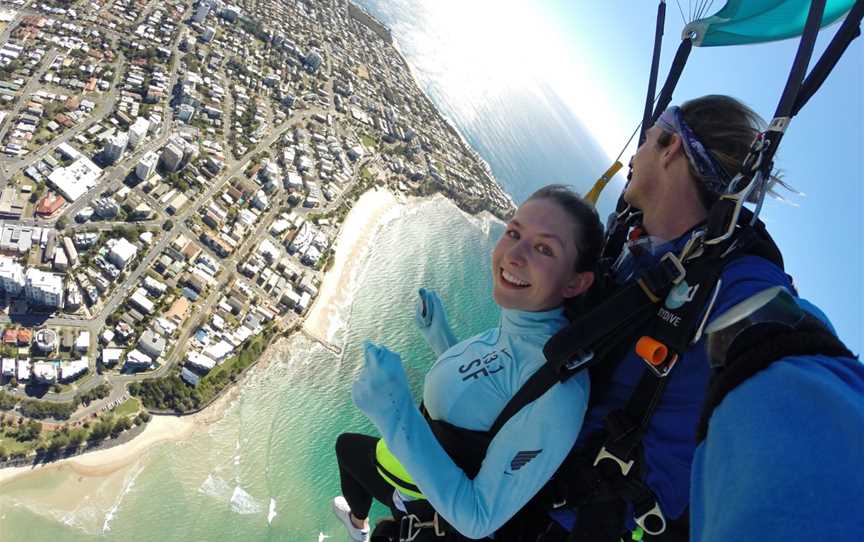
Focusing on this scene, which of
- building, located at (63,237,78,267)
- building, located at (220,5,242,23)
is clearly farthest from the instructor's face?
building, located at (220,5,242,23)

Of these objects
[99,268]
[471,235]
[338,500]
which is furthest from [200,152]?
[338,500]

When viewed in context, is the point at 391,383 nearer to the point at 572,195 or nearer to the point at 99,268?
the point at 572,195

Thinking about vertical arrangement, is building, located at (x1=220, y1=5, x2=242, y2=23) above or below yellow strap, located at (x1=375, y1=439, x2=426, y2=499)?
below

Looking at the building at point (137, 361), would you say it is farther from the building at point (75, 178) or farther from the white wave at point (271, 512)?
the building at point (75, 178)

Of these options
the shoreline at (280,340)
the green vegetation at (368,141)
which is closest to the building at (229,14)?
the green vegetation at (368,141)

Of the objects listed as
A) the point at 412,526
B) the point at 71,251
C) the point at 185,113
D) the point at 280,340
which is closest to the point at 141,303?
the point at 71,251

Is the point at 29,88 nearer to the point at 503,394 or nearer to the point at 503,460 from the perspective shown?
the point at 503,394

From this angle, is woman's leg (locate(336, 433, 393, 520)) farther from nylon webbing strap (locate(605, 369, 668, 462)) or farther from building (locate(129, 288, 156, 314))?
building (locate(129, 288, 156, 314))
